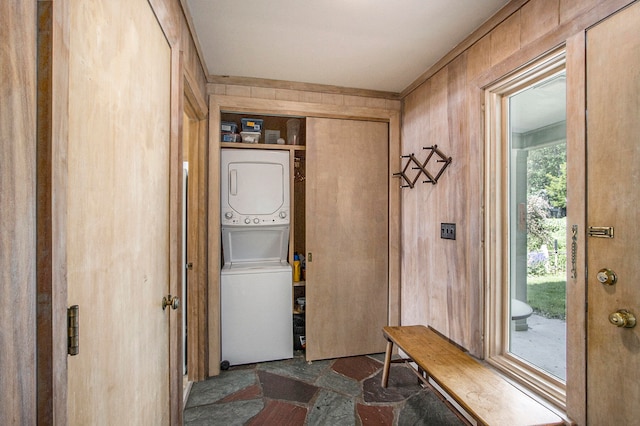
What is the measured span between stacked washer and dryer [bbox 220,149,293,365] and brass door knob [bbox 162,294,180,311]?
1147 millimetres

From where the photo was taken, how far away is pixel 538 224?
1632mm

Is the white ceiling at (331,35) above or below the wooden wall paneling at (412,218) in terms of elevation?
above

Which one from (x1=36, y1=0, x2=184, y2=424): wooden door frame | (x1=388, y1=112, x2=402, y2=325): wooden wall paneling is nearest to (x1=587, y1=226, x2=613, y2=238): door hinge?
(x1=388, y1=112, x2=402, y2=325): wooden wall paneling

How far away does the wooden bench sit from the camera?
1.32 metres

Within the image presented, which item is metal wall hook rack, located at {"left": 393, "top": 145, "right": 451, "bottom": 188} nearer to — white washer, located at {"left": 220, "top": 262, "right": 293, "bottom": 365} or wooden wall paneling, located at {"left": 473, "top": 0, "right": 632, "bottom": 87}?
wooden wall paneling, located at {"left": 473, "top": 0, "right": 632, "bottom": 87}

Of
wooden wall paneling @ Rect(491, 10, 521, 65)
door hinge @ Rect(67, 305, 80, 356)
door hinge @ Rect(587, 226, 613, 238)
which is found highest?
wooden wall paneling @ Rect(491, 10, 521, 65)

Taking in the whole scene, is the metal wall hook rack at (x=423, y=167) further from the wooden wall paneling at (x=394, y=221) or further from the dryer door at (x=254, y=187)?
the dryer door at (x=254, y=187)

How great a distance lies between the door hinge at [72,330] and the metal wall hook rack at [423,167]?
2219 millimetres

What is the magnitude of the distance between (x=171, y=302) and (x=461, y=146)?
Result: 2.07 m

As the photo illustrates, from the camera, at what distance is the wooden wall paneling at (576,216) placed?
49.6 inches

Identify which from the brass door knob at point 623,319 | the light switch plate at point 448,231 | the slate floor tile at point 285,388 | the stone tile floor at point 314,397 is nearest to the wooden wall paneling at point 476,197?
the light switch plate at point 448,231

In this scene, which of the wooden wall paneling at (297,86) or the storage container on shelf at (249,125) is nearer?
the wooden wall paneling at (297,86)

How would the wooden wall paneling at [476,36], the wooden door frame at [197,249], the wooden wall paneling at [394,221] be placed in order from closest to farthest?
the wooden wall paneling at [476,36], the wooden door frame at [197,249], the wooden wall paneling at [394,221]

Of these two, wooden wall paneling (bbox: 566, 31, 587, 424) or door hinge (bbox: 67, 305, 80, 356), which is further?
wooden wall paneling (bbox: 566, 31, 587, 424)
